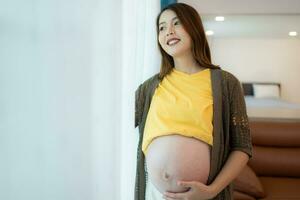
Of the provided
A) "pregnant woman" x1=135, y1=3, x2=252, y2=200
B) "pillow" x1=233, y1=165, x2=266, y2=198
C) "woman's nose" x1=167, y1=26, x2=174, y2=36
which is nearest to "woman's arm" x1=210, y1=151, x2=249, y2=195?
"pregnant woman" x1=135, y1=3, x2=252, y2=200

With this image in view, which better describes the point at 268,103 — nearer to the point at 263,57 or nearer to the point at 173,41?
the point at 263,57

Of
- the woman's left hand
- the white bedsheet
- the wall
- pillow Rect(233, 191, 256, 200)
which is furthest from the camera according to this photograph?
the white bedsheet

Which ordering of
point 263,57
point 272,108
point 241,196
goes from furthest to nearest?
point 272,108 → point 263,57 → point 241,196

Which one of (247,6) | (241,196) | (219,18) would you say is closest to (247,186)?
(241,196)

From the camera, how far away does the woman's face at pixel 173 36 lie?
0.88 meters

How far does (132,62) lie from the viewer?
97 centimetres

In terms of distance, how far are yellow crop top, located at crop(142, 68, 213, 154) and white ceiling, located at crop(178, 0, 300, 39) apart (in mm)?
1418

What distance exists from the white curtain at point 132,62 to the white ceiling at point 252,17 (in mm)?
1250

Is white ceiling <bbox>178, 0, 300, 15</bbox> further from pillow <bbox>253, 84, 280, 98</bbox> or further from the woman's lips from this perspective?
the woman's lips

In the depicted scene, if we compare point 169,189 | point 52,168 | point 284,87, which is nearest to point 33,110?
point 52,168

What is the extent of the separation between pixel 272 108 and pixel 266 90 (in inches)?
7.0

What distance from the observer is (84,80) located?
2.74 ft

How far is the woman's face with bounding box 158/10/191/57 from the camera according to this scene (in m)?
0.88

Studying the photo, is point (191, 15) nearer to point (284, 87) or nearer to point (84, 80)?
point (84, 80)
